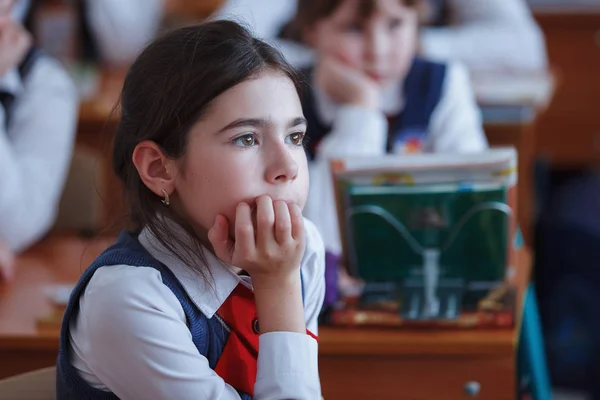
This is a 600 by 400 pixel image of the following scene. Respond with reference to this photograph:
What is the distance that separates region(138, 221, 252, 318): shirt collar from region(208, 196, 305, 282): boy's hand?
0.05m

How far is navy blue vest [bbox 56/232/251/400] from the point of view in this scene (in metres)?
1.10

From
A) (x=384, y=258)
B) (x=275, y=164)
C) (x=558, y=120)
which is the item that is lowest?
(x=558, y=120)

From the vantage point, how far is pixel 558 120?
162 inches

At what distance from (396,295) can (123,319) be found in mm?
638

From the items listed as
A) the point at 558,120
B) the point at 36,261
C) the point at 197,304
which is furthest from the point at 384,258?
the point at 558,120

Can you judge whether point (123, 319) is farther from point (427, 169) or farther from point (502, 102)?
point (502, 102)

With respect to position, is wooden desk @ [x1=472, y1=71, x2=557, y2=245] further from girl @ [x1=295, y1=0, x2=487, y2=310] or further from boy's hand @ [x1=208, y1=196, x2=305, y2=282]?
boy's hand @ [x1=208, y1=196, x2=305, y2=282]

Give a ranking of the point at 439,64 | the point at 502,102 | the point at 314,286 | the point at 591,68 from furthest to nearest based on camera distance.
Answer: the point at 591,68, the point at 502,102, the point at 439,64, the point at 314,286

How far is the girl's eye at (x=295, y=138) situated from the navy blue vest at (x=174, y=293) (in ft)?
0.69

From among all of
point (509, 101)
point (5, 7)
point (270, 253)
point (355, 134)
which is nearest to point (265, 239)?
point (270, 253)

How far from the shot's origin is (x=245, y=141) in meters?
1.08

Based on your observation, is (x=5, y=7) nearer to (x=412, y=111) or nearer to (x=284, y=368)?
(x=412, y=111)

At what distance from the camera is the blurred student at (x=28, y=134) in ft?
6.57

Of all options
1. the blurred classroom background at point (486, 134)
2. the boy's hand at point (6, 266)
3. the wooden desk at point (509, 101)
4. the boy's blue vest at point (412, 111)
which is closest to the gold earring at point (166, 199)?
the blurred classroom background at point (486, 134)
